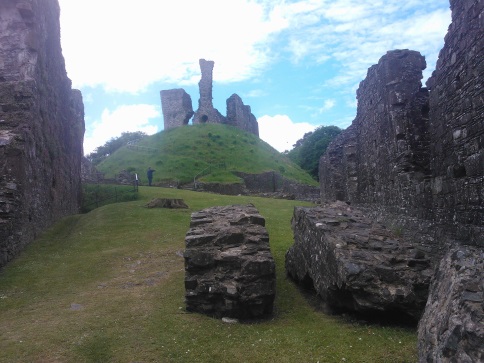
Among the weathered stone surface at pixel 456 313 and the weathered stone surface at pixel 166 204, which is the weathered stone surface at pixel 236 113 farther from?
the weathered stone surface at pixel 456 313

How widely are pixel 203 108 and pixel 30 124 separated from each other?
151 ft

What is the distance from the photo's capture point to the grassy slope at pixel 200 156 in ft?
127

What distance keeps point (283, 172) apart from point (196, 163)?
9.10m

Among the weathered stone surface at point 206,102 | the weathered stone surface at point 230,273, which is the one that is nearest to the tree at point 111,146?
the weathered stone surface at point 206,102

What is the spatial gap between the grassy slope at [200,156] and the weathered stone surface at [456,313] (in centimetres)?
3092

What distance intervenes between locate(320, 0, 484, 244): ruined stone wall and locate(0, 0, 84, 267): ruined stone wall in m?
11.2

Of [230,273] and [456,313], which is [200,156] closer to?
[230,273]

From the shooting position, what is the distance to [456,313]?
378 cm

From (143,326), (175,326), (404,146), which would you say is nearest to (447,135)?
(404,146)

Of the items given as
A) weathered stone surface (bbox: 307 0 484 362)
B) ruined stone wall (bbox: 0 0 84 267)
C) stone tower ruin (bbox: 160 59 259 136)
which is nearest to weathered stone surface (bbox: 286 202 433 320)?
weathered stone surface (bbox: 307 0 484 362)

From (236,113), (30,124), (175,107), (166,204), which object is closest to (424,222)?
(30,124)

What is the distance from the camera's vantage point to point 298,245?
1010 cm

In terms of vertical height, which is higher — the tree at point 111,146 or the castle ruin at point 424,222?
the tree at point 111,146

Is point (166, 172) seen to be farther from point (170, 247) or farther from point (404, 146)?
point (404, 146)
